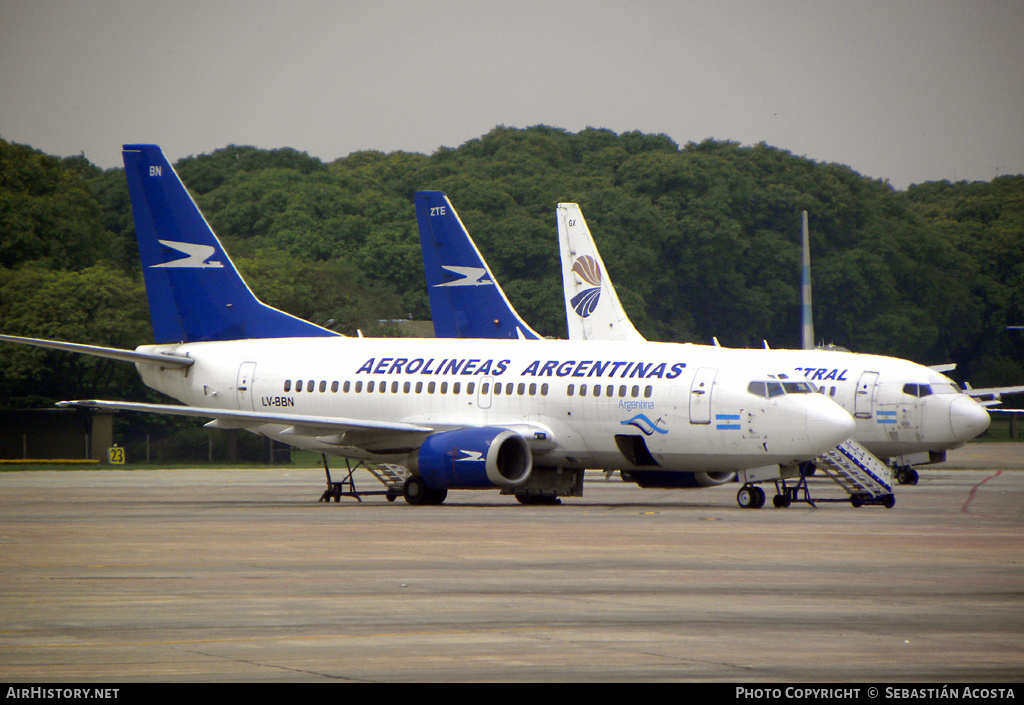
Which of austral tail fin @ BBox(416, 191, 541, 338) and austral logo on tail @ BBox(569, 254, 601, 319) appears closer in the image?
austral tail fin @ BBox(416, 191, 541, 338)

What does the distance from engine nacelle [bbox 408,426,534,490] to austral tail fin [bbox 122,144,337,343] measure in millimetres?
7486

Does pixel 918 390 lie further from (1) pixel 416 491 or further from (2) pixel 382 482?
(2) pixel 382 482

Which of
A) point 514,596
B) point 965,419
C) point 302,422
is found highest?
point 302,422

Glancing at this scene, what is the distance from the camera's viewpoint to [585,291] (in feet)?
156

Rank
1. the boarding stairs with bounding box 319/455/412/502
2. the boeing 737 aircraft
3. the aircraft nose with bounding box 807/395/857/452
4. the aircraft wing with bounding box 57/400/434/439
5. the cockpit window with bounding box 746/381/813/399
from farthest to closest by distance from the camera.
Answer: the boarding stairs with bounding box 319/455/412/502, the aircraft wing with bounding box 57/400/434/439, the boeing 737 aircraft, the cockpit window with bounding box 746/381/813/399, the aircraft nose with bounding box 807/395/857/452

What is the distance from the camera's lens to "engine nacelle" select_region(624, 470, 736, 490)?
3309cm

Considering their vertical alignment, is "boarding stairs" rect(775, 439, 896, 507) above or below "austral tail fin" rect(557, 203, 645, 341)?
below

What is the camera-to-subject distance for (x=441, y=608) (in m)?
14.2

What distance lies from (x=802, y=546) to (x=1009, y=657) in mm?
9629

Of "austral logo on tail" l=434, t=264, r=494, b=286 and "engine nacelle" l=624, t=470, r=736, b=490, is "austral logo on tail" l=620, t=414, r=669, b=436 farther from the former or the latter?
"austral logo on tail" l=434, t=264, r=494, b=286

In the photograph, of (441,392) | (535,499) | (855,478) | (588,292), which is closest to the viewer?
(855,478)

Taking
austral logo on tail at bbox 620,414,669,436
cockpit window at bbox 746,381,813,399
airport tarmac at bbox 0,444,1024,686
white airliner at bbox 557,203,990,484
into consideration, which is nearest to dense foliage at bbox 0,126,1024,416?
white airliner at bbox 557,203,990,484

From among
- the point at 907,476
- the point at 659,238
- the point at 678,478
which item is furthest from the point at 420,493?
the point at 659,238

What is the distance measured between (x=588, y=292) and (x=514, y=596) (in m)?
32.7
